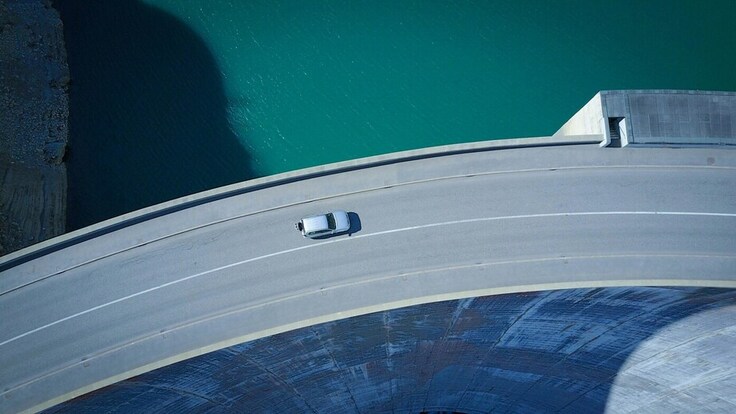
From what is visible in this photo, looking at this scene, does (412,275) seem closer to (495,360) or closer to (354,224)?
(354,224)

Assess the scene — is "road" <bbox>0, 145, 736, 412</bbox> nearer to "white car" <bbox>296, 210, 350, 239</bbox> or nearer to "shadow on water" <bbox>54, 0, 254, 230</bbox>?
"white car" <bbox>296, 210, 350, 239</bbox>

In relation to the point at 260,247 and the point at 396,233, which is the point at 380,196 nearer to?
the point at 396,233

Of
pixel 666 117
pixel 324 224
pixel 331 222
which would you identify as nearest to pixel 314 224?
pixel 324 224

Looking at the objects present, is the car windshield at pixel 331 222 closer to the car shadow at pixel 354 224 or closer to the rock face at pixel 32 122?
the car shadow at pixel 354 224

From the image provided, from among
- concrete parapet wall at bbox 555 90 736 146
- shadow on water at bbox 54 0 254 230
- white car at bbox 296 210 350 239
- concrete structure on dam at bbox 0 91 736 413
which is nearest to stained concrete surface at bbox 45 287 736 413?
concrete structure on dam at bbox 0 91 736 413

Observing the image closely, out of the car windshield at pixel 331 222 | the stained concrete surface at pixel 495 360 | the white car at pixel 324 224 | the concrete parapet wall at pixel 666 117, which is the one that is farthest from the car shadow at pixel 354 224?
the concrete parapet wall at pixel 666 117
